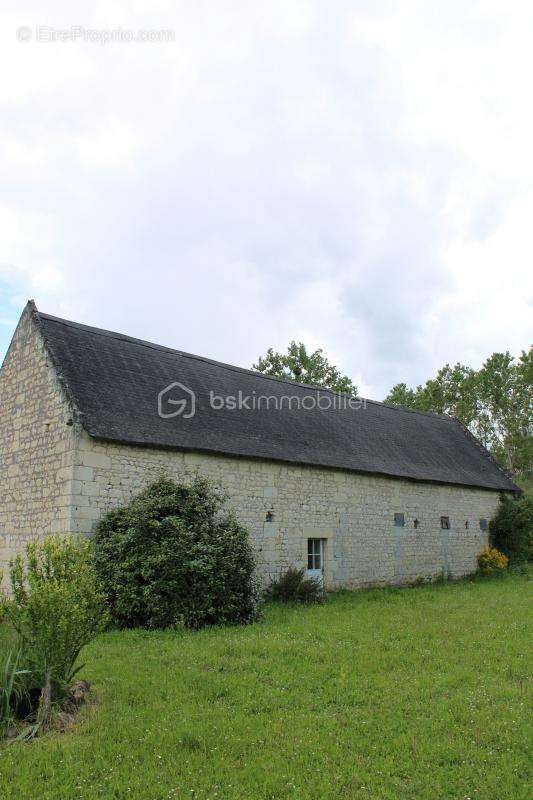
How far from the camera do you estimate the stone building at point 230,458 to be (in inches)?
479

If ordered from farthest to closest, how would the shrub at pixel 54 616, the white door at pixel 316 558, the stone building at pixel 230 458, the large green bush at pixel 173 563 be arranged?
the white door at pixel 316 558 < the stone building at pixel 230 458 < the large green bush at pixel 173 563 < the shrub at pixel 54 616

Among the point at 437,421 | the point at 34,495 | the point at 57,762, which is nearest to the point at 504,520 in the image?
the point at 437,421

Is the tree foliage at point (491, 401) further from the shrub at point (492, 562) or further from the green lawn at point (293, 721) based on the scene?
the green lawn at point (293, 721)

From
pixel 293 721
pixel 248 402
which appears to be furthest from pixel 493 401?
pixel 293 721

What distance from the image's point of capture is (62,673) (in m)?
6.09

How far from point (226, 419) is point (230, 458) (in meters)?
1.55

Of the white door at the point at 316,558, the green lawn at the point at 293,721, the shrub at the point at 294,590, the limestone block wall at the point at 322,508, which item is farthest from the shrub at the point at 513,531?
the green lawn at the point at 293,721

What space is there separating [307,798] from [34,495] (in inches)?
379

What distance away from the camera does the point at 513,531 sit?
21.6 m

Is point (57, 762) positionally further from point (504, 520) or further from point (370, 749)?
point (504, 520)

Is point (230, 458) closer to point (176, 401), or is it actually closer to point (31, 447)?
point (176, 401)

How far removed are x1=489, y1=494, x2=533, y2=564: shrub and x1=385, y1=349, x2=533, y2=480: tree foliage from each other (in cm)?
2135

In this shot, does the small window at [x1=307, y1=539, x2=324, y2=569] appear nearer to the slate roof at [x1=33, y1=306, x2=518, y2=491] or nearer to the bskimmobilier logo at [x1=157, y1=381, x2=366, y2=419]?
the slate roof at [x1=33, y1=306, x2=518, y2=491]

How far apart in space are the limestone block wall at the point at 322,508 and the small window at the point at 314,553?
0.75 feet
